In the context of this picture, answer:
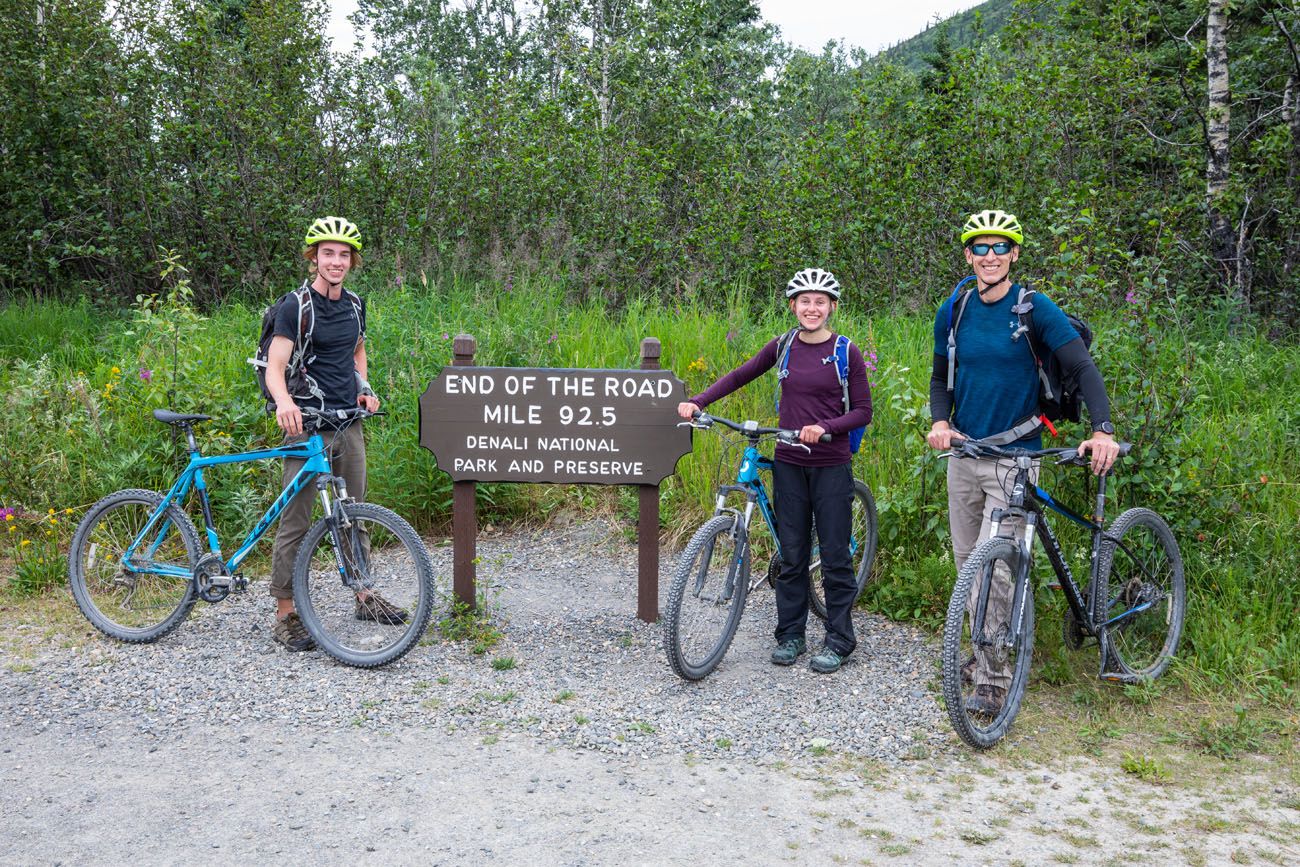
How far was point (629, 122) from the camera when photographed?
11836 mm

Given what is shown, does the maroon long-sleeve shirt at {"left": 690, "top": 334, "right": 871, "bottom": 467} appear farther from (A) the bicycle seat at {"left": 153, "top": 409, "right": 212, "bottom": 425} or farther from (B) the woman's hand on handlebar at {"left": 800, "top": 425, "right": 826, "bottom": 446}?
(A) the bicycle seat at {"left": 153, "top": 409, "right": 212, "bottom": 425}

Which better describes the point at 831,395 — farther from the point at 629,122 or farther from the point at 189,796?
the point at 629,122

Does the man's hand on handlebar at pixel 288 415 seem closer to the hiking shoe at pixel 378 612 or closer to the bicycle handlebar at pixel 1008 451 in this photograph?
the hiking shoe at pixel 378 612

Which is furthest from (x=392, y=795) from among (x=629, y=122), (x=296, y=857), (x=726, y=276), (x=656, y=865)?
(x=629, y=122)

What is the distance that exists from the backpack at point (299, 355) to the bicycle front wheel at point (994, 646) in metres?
3.21

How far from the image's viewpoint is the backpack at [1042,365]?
4.51m

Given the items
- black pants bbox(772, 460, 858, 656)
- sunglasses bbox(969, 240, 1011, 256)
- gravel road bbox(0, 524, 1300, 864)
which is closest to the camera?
gravel road bbox(0, 524, 1300, 864)

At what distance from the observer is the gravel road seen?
3619mm

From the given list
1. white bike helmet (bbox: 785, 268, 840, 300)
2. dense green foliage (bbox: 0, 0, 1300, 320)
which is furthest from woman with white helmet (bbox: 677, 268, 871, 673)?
dense green foliage (bbox: 0, 0, 1300, 320)

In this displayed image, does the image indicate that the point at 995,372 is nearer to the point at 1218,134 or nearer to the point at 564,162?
the point at 1218,134

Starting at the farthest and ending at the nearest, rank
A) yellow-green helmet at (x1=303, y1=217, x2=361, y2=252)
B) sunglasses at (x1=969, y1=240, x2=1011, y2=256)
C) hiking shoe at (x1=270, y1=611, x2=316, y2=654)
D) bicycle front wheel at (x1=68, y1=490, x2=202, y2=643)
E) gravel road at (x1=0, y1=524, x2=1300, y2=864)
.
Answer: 1. bicycle front wheel at (x1=68, y1=490, x2=202, y2=643)
2. hiking shoe at (x1=270, y1=611, x2=316, y2=654)
3. yellow-green helmet at (x1=303, y1=217, x2=361, y2=252)
4. sunglasses at (x1=969, y1=240, x2=1011, y2=256)
5. gravel road at (x1=0, y1=524, x2=1300, y2=864)

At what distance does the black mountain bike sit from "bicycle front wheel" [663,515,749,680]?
1.06m

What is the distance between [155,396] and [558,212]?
15.7 ft

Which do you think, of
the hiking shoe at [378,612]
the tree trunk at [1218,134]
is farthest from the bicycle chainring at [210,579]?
the tree trunk at [1218,134]
